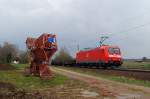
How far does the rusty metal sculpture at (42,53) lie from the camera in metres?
30.1

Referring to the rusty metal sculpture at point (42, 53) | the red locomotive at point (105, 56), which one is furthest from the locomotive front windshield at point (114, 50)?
the rusty metal sculpture at point (42, 53)

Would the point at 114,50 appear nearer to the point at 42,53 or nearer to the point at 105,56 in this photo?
the point at 105,56

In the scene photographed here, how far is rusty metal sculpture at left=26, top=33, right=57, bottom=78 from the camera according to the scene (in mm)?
30062

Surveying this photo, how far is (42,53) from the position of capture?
3073 centimetres

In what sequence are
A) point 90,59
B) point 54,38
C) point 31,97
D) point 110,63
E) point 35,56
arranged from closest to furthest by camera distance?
point 31,97 < point 54,38 < point 35,56 < point 110,63 < point 90,59

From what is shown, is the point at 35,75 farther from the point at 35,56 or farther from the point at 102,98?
the point at 102,98

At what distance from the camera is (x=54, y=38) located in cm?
3012

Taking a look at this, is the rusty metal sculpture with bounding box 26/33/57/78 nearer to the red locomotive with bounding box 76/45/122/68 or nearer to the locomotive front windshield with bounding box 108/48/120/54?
the red locomotive with bounding box 76/45/122/68

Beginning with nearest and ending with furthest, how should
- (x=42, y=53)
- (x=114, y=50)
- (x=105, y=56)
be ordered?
(x=42, y=53) < (x=105, y=56) < (x=114, y=50)

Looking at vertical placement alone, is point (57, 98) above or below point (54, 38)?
below

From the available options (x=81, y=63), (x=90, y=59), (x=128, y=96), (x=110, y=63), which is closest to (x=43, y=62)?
(x=128, y=96)

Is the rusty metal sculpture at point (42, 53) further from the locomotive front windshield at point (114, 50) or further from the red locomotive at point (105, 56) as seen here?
the locomotive front windshield at point (114, 50)

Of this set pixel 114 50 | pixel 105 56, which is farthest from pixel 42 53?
pixel 114 50

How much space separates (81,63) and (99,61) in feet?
42.3
